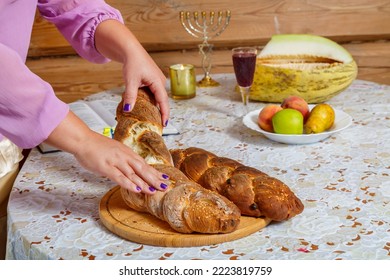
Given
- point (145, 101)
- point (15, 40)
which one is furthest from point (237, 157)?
point (15, 40)

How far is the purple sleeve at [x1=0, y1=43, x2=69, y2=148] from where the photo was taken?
1.02 metres

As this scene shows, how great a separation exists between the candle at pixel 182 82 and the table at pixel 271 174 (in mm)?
176

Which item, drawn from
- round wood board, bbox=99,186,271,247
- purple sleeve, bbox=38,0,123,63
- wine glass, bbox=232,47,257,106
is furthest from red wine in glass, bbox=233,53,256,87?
round wood board, bbox=99,186,271,247

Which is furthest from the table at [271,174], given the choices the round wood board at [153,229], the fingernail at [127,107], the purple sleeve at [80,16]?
the purple sleeve at [80,16]

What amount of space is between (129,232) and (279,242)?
24 cm

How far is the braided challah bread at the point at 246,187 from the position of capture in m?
1.04

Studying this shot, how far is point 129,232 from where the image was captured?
1022mm

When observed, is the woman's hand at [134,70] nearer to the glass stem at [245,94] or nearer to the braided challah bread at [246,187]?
the braided challah bread at [246,187]

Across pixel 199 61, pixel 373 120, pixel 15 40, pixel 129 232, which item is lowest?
pixel 199 61

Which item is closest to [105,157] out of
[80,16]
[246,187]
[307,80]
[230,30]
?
[246,187]

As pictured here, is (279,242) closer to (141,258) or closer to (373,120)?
(141,258)

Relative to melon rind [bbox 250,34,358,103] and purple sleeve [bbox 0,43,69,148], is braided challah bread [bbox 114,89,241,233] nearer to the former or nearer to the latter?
purple sleeve [bbox 0,43,69,148]

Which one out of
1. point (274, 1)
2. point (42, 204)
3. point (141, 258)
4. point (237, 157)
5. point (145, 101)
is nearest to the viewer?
point (141, 258)

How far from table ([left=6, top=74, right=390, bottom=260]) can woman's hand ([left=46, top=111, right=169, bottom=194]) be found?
3.9 inches
